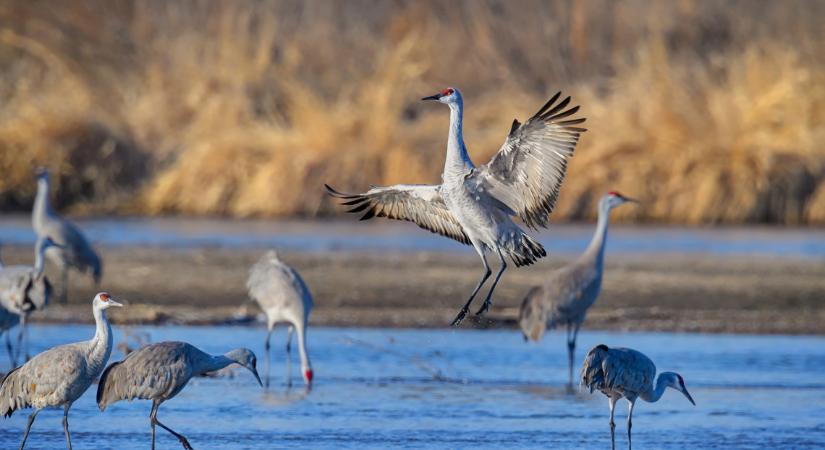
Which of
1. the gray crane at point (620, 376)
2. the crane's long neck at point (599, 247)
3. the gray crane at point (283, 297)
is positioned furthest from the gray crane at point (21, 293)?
the gray crane at point (620, 376)

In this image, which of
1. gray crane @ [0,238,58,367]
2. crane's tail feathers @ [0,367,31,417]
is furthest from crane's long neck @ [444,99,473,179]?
gray crane @ [0,238,58,367]

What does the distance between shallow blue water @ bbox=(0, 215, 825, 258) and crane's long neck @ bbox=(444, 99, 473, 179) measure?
9052mm

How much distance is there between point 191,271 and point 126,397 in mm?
7713

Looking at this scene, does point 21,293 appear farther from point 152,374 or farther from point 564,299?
point 564,299

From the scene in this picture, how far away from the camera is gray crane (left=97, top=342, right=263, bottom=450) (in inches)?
357

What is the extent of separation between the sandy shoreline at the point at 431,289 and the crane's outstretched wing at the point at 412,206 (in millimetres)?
1696

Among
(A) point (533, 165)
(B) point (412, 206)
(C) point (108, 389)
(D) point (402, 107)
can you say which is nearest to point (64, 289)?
(B) point (412, 206)

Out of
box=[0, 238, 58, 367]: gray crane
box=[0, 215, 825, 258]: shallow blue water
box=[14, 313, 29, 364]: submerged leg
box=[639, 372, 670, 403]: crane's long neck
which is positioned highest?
box=[0, 215, 825, 258]: shallow blue water

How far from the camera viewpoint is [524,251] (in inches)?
408

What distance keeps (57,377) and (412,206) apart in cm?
273

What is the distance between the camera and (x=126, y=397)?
9.13m

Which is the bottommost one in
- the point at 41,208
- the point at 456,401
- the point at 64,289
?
the point at 456,401

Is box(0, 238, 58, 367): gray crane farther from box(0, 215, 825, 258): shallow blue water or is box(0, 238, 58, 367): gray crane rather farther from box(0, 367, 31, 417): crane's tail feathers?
box(0, 215, 825, 258): shallow blue water

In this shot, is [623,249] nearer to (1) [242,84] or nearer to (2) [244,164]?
(2) [244,164]
